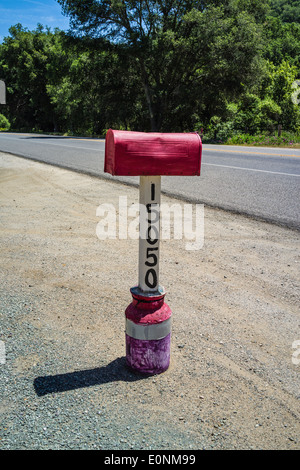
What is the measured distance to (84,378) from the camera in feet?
7.29

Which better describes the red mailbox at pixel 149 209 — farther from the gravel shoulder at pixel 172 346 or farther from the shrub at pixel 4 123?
the shrub at pixel 4 123

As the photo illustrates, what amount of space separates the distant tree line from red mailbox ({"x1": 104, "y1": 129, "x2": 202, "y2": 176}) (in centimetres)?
Result: 2543

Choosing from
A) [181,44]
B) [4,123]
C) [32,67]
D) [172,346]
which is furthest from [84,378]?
[4,123]

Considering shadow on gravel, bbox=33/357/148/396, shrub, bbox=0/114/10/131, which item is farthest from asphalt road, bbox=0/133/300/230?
shrub, bbox=0/114/10/131

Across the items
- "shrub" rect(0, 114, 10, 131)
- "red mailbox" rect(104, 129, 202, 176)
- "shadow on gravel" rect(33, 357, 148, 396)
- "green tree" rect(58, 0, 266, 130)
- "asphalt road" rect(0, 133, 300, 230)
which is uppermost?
"green tree" rect(58, 0, 266, 130)

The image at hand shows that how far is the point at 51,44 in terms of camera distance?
5044 centimetres

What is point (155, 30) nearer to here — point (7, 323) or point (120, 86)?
point (120, 86)

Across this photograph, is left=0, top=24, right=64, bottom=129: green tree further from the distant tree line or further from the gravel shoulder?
the gravel shoulder

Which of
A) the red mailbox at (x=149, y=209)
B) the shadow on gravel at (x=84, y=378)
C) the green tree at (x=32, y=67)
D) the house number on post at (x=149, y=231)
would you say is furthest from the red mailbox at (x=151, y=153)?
the green tree at (x=32, y=67)

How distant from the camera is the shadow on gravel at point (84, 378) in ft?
7.02

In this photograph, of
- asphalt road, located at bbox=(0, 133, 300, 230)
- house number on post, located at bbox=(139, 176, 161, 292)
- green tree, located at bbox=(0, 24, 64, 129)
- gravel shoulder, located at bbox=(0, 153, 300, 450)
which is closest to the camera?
gravel shoulder, located at bbox=(0, 153, 300, 450)

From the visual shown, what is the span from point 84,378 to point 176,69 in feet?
98.2

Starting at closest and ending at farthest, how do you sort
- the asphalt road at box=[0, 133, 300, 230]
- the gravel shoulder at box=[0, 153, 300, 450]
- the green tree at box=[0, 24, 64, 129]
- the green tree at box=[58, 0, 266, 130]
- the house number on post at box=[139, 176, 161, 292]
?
Answer: the gravel shoulder at box=[0, 153, 300, 450] < the house number on post at box=[139, 176, 161, 292] < the asphalt road at box=[0, 133, 300, 230] < the green tree at box=[58, 0, 266, 130] < the green tree at box=[0, 24, 64, 129]

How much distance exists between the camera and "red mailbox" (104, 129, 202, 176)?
76.8 inches
